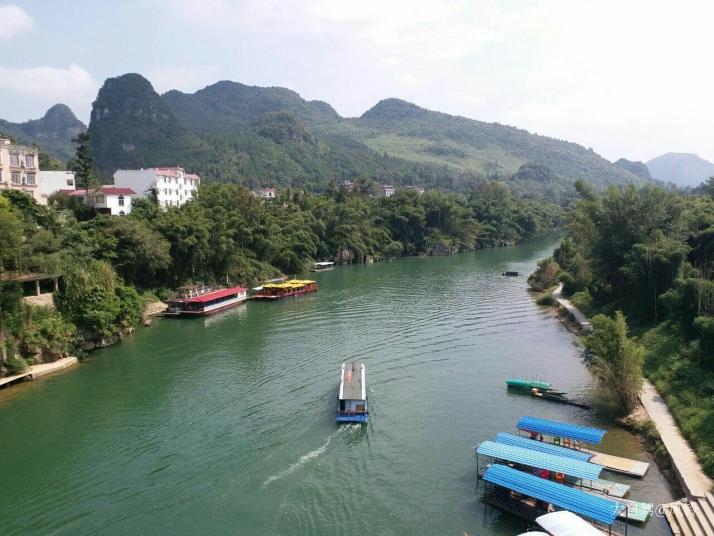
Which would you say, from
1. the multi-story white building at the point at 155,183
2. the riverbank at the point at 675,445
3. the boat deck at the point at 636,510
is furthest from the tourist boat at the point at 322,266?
the boat deck at the point at 636,510

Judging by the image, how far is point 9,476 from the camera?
22234 mm

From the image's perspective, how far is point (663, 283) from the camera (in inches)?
1465

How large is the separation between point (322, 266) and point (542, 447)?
70112mm

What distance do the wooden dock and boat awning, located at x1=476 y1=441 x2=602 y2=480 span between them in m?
2.50

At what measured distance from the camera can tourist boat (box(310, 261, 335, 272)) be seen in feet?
288

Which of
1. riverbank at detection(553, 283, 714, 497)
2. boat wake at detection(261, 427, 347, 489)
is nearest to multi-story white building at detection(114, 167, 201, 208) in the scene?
boat wake at detection(261, 427, 347, 489)

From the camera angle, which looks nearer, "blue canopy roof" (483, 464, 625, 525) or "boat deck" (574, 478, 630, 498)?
"blue canopy roof" (483, 464, 625, 525)

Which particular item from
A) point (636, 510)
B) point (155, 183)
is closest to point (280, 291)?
point (155, 183)

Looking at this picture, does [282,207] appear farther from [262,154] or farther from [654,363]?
[262,154]

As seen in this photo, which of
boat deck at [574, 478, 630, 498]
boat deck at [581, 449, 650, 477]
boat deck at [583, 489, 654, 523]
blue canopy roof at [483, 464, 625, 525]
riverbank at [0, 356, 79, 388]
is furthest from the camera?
riverbank at [0, 356, 79, 388]

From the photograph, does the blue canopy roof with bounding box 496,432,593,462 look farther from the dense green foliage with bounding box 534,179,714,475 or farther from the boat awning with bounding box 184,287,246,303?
the boat awning with bounding box 184,287,246,303

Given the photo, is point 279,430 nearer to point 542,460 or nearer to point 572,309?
point 542,460

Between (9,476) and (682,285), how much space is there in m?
35.6

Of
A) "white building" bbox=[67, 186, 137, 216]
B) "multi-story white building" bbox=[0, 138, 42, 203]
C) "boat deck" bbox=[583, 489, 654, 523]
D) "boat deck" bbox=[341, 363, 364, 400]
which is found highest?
"multi-story white building" bbox=[0, 138, 42, 203]
